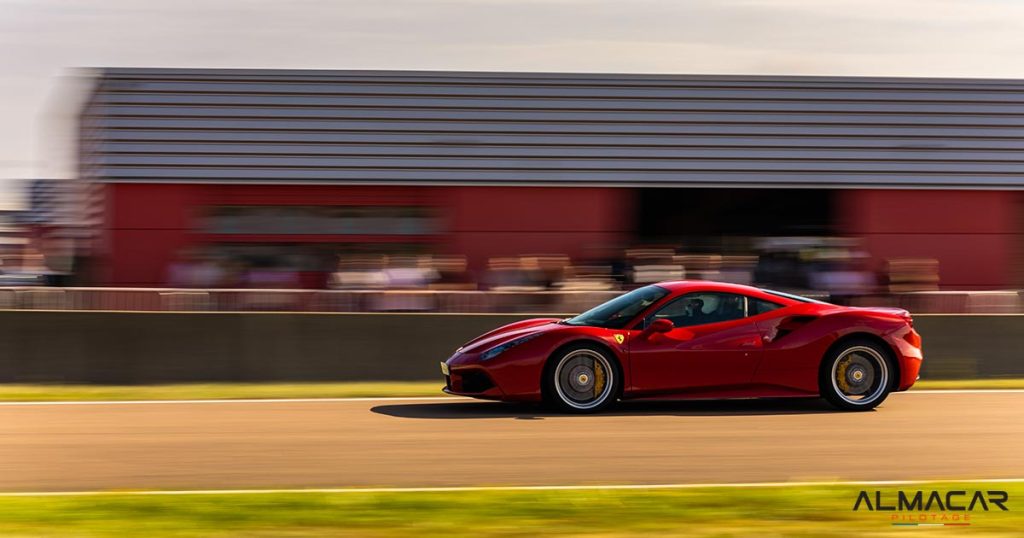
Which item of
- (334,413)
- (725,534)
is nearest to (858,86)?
(334,413)

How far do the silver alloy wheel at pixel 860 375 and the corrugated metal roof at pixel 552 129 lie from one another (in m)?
10.3

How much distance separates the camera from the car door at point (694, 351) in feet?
32.3

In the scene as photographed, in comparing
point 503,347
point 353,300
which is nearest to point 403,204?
point 353,300

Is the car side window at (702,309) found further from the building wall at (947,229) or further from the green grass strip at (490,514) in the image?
the building wall at (947,229)

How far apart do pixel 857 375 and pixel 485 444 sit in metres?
3.77

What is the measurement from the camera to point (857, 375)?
33.3 ft

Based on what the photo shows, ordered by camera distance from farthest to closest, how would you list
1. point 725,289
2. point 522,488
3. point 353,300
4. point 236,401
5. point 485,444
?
1. point 353,300
2. point 236,401
3. point 725,289
4. point 485,444
5. point 522,488

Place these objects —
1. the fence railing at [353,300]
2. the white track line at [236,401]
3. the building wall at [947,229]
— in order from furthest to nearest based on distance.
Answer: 1. the building wall at [947,229]
2. the fence railing at [353,300]
3. the white track line at [236,401]

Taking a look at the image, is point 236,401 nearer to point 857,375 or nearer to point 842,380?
point 842,380

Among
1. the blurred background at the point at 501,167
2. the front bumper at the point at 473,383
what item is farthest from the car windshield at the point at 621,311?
the blurred background at the point at 501,167

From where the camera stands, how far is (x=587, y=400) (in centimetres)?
983

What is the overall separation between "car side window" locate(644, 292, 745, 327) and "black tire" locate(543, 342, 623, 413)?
54 centimetres

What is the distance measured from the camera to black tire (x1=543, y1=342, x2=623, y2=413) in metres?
9.79

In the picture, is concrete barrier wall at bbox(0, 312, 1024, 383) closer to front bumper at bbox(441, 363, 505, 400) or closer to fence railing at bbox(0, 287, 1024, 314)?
fence railing at bbox(0, 287, 1024, 314)
